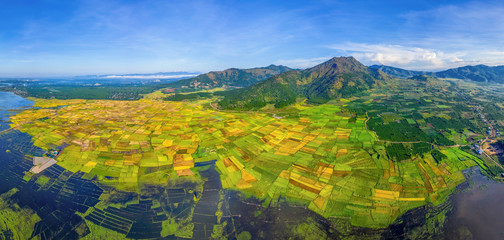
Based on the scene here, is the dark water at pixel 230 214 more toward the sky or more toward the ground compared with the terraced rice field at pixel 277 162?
more toward the ground

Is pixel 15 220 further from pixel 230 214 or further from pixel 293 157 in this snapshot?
pixel 293 157

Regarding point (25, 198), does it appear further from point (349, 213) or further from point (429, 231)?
point (429, 231)

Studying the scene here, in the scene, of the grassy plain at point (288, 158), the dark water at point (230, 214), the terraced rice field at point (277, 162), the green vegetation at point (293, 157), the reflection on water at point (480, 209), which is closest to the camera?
the dark water at point (230, 214)

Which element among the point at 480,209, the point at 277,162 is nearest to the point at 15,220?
the point at 277,162

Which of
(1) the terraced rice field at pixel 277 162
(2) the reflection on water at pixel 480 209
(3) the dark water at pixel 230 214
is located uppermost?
(1) the terraced rice field at pixel 277 162

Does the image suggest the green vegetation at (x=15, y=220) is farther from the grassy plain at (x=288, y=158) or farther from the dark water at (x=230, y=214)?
the grassy plain at (x=288, y=158)

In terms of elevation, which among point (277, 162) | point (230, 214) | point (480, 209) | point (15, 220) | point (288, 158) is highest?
point (288, 158)

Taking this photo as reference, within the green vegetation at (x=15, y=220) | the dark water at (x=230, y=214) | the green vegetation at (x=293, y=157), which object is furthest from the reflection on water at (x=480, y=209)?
Answer: the green vegetation at (x=15, y=220)

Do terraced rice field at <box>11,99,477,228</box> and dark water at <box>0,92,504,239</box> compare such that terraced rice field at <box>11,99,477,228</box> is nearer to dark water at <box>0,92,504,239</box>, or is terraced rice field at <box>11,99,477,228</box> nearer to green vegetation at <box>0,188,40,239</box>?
dark water at <box>0,92,504,239</box>

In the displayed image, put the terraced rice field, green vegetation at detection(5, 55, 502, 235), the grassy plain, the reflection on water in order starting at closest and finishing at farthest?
1. the reflection on water
2. green vegetation at detection(5, 55, 502, 235)
3. the terraced rice field
4. the grassy plain

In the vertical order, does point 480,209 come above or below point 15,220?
below

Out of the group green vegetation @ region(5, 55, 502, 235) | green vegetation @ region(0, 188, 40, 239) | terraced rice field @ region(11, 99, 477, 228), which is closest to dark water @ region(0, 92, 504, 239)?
green vegetation @ region(0, 188, 40, 239)
